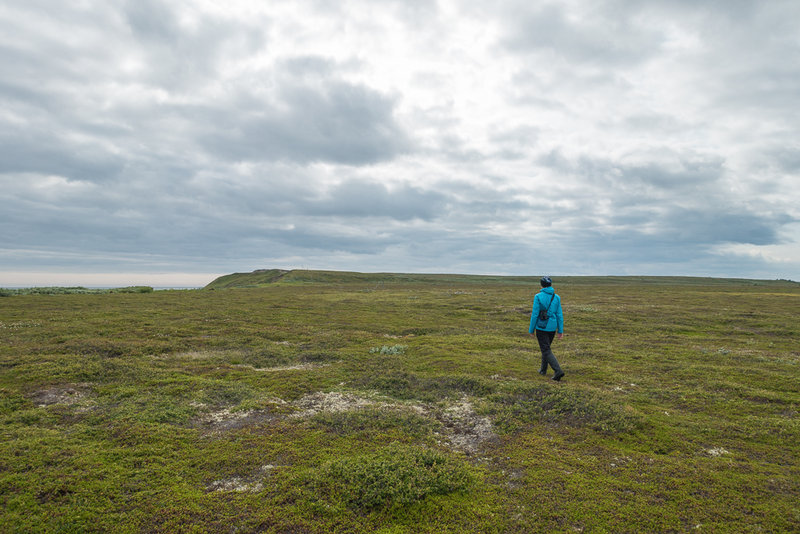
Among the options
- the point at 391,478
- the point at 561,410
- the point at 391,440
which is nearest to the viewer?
the point at 391,478

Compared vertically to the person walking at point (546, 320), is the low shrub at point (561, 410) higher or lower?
lower

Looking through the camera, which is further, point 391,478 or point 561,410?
point 561,410

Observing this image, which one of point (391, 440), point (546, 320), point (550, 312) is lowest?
point (391, 440)

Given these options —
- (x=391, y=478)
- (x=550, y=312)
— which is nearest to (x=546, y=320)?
(x=550, y=312)

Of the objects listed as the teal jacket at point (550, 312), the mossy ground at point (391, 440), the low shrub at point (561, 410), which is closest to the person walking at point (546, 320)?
the teal jacket at point (550, 312)

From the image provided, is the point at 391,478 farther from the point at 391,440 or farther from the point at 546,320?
the point at 546,320

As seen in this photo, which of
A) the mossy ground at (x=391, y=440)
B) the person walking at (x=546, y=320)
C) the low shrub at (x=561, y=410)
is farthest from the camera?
the person walking at (x=546, y=320)

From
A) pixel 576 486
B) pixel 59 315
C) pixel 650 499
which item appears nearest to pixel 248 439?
pixel 576 486

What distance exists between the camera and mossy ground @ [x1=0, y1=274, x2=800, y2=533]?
6.80 meters

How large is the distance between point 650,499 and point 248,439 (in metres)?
8.71

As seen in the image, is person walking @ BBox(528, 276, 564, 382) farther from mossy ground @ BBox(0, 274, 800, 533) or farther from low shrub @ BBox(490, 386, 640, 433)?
low shrub @ BBox(490, 386, 640, 433)

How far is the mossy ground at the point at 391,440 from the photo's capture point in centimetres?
680

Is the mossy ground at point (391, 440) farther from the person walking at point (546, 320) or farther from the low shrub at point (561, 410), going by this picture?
the person walking at point (546, 320)

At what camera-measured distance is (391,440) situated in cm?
967
